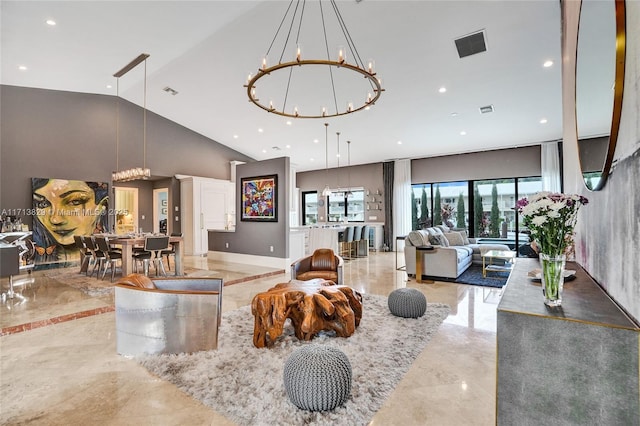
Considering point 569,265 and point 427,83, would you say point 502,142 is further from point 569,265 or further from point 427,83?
point 569,265

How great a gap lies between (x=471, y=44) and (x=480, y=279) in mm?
4010

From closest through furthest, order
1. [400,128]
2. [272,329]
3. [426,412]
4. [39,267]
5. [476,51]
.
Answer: [426,412] → [272,329] → [476,51] → [39,267] → [400,128]

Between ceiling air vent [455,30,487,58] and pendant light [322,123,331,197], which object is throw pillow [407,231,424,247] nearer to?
ceiling air vent [455,30,487,58]

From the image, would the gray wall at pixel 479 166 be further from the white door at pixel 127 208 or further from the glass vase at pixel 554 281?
the white door at pixel 127 208

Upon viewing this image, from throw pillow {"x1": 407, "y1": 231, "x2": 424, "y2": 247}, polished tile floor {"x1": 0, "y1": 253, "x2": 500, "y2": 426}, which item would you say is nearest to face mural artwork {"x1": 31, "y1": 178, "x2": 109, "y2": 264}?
polished tile floor {"x1": 0, "y1": 253, "x2": 500, "y2": 426}

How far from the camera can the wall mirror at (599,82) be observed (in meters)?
1.20

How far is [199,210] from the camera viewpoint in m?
9.66

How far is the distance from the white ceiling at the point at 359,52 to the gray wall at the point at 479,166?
1.78ft

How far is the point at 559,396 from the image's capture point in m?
1.20

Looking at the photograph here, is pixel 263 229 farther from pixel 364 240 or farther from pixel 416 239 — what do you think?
pixel 416 239

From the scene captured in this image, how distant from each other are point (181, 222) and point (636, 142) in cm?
1034

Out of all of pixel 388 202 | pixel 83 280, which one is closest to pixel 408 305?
pixel 83 280

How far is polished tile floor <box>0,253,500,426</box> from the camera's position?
6.46 ft

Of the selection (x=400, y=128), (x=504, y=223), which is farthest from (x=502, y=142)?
(x=400, y=128)
